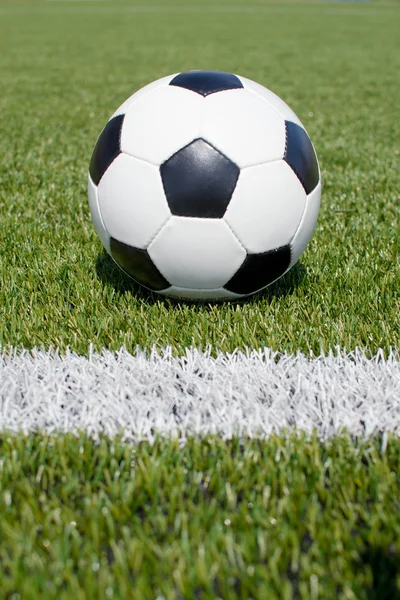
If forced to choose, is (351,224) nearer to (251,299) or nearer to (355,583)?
(251,299)

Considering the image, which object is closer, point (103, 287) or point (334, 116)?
point (103, 287)

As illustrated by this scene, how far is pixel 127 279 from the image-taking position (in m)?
3.01

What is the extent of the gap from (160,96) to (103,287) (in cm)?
95

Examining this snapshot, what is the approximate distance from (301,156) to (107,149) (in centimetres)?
84

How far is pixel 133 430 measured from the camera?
1951 mm

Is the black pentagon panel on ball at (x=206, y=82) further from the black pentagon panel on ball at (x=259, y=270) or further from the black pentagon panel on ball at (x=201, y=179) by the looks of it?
the black pentagon panel on ball at (x=259, y=270)

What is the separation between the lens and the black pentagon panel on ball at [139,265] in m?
2.54

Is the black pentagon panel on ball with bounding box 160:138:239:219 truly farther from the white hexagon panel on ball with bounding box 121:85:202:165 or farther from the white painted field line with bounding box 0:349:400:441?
the white painted field line with bounding box 0:349:400:441

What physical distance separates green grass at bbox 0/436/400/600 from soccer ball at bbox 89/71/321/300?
2.85 feet

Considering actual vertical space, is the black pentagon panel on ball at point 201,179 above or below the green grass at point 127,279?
above

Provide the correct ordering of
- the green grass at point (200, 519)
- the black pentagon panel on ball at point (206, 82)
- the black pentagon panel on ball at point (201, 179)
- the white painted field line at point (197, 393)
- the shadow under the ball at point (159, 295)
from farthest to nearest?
the shadow under the ball at point (159, 295)
the black pentagon panel on ball at point (206, 82)
the black pentagon panel on ball at point (201, 179)
the white painted field line at point (197, 393)
the green grass at point (200, 519)

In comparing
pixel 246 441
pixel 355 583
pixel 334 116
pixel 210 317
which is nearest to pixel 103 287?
pixel 210 317

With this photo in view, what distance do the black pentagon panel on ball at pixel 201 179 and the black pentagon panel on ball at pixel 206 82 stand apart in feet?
0.89

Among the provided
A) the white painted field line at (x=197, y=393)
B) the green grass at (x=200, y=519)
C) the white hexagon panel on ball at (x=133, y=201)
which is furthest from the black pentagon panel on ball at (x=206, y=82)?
the green grass at (x=200, y=519)
